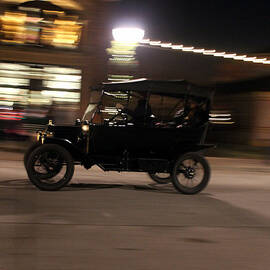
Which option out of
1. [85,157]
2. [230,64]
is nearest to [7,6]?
[230,64]

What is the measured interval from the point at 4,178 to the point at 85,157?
7.22 feet

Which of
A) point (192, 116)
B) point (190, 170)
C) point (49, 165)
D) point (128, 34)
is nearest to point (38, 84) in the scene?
point (128, 34)

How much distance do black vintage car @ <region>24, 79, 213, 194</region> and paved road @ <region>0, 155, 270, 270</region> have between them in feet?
1.52

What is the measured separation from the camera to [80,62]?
17766mm

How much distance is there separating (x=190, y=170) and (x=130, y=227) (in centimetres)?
294

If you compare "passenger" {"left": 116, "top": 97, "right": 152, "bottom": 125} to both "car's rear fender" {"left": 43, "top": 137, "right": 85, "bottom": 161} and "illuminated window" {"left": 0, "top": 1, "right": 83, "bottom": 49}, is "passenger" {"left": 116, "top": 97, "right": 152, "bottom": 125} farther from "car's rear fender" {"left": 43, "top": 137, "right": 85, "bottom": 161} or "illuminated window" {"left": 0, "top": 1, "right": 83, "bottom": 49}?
"illuminated window" {"left": 0, "top": 1, "right": 83, "bottom": 49}

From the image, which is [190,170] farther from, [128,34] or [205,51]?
[205,51]

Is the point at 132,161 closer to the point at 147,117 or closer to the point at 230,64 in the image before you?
the point at 147,117

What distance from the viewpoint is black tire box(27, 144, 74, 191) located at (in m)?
8.20

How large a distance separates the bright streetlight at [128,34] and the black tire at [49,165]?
925 cm

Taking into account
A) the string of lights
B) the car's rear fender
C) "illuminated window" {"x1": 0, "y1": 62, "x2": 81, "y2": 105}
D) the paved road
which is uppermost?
the string of lights

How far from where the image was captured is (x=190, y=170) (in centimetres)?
866

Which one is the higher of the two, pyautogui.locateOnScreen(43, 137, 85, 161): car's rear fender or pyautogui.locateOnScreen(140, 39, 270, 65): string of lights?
pyautogui.locateOnScreen(140, 39, 270, 65): string of lights

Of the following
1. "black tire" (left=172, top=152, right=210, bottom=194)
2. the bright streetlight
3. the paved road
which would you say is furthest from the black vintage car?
the bright streetlight
